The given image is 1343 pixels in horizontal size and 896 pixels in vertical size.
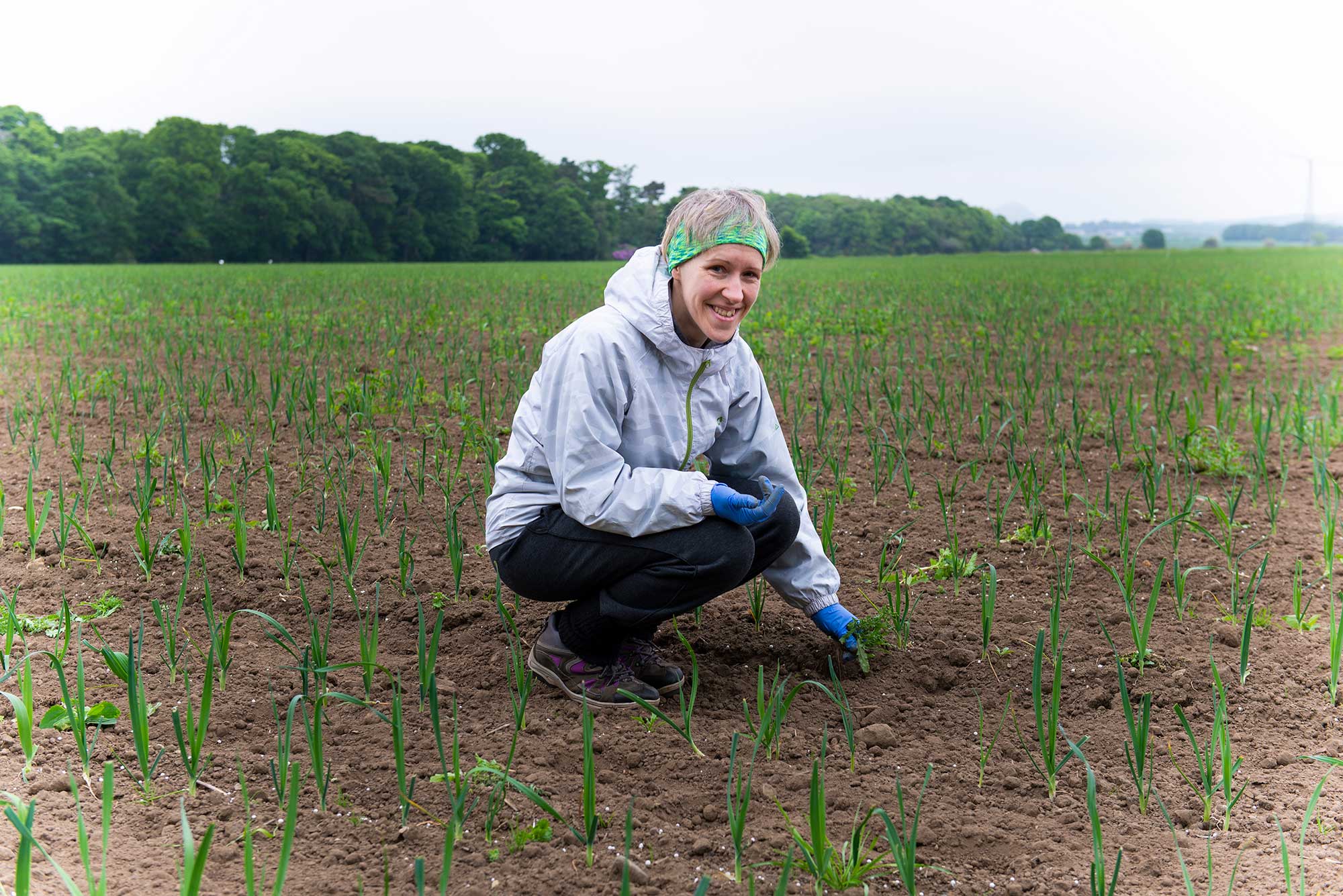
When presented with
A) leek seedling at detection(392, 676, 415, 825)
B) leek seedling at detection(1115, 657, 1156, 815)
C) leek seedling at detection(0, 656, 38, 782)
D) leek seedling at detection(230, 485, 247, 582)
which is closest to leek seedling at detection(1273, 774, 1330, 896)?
leek seedling at detection(1115, 657, 1156, 815)

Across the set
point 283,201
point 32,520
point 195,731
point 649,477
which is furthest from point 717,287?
point 283,201

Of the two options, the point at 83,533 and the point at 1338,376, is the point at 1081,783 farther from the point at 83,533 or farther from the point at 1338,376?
the point at 1338,376

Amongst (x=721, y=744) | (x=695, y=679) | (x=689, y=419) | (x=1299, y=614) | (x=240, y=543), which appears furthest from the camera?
(x=240, y=543)

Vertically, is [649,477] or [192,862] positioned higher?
[649,477]

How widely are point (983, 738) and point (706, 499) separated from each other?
35.1 inches

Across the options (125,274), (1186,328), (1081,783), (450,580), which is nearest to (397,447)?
(450,580)

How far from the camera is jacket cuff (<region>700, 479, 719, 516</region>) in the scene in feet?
8.23

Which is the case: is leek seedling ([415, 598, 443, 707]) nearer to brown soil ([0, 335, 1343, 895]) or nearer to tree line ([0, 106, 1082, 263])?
brown soil ([0, 335, 1343, 895])

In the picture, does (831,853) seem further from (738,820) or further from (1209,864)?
(1209,864)

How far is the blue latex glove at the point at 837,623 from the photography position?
9.41 feet

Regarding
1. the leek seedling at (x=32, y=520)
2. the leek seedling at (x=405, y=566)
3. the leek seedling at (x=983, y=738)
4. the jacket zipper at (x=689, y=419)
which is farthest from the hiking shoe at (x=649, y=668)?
the leek seedling at (x=32, y=520)

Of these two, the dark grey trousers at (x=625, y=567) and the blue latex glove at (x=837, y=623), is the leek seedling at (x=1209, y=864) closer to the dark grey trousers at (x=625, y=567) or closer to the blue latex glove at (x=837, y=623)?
the blue latex glove at (x=837, y=623)

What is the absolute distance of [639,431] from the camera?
264 cm

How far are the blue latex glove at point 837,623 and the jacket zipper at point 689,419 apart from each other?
1.90 feet
